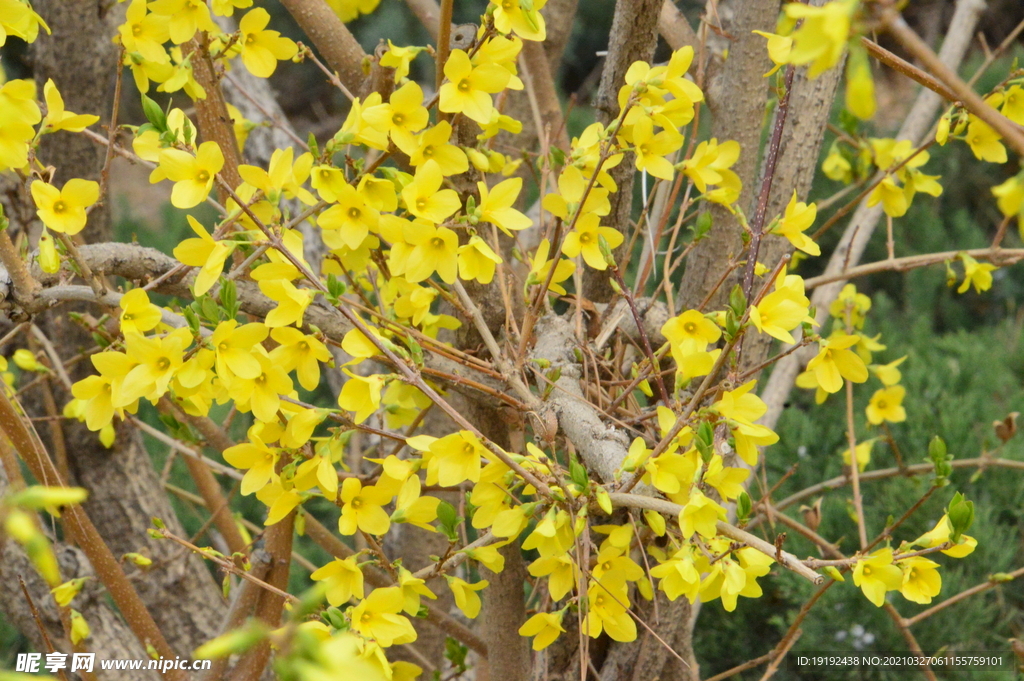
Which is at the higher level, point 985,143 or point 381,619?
point 985,143

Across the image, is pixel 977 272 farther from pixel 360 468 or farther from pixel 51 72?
pixel 51 72

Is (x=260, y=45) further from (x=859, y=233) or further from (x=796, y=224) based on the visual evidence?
(x=859, y=233)

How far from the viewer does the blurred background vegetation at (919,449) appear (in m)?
2.17

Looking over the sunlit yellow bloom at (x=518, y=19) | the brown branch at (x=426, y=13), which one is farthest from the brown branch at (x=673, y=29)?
the sunlit yellow bloom at (x=518, y=19)

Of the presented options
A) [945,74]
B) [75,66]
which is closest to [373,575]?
[945,74]

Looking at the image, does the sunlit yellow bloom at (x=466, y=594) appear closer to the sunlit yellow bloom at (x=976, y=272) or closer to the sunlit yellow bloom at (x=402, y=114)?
the sunlit yellow bloom at (x=402, y=114)

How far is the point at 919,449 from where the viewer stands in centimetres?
243

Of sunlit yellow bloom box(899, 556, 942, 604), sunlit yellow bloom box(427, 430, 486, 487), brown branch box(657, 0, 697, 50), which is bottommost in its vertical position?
sunlit yellow bloom box(899, 556, 942, 604)

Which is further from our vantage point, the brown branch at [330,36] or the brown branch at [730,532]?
the brown branch at [330,36]

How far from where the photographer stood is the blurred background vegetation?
217cm

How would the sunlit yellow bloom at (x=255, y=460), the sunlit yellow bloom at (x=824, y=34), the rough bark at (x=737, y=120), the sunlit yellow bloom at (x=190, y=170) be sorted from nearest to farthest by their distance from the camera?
the sunlit yellow bloom at (x=824, y=34), the sunlit yellow bloom at (x=190, y=170), the sunlit yellow bloom at (x=255, y=460), the rough bark at (x=737, y=120)

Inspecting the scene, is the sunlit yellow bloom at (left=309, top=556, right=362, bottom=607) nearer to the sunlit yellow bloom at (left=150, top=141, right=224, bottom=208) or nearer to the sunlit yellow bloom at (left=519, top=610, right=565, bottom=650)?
the sunlit yellow bloom at (left=519, top=610, right=565, bottom=650)

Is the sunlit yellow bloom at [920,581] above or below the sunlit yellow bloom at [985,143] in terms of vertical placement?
below

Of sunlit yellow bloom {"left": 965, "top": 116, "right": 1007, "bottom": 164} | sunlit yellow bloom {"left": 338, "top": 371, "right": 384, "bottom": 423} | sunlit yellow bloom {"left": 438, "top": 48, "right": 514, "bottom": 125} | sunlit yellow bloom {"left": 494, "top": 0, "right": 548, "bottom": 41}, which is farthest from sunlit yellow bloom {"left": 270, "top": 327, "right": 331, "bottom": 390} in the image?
sunlit yellow bloom {"left": 965, "top": 116, "right": 1007, "bottom": 164}
